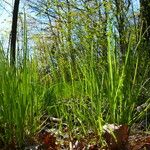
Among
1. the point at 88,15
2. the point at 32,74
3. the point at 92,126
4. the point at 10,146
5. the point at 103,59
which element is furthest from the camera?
the point at 88,15

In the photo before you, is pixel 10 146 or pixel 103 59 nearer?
pixel 10 146

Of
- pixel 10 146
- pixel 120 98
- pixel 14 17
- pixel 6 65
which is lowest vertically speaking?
pixel 10 146

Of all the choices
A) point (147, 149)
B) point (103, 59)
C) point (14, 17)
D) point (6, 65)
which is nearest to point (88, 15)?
point (103, 59)

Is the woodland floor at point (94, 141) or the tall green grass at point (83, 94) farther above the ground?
the tall green grass at point (83, 94)

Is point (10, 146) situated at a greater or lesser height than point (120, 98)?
lesser

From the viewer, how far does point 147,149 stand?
1793 millimetres

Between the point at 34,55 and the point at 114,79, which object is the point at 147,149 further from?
the point at 34,55

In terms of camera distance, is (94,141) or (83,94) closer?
(94,141)

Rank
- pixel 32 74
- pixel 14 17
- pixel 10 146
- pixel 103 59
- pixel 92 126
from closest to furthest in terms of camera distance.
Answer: pixel 92 126 < pixel 10 146 < pixel 32 74 < pixel 103 59 < pixel 14 17

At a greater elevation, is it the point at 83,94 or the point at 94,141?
the point at 83,94

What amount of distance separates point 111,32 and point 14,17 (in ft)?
40.1

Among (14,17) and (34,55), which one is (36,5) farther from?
(34,55)

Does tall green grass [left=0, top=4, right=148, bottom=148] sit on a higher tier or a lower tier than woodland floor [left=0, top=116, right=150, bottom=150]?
higher

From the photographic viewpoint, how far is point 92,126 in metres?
1.94
